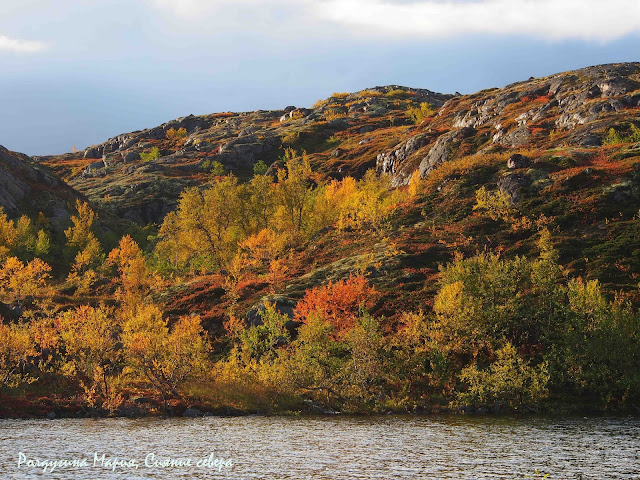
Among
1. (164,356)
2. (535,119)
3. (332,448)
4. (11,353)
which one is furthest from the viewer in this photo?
(535,119)

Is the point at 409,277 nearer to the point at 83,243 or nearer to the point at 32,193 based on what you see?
the point at 83,243

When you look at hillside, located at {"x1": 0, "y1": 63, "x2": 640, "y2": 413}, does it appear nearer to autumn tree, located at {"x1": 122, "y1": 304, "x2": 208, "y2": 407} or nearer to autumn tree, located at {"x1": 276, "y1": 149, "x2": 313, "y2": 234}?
autumn tree, located at {"x1": 122, "y1": 304, "x2": 208, "y2": 407}

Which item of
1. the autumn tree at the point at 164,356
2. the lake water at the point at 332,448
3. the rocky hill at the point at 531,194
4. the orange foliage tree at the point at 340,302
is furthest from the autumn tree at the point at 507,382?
the autumn tree at the point at 164,356

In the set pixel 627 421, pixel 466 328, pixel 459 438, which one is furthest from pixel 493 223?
pixel 459 438

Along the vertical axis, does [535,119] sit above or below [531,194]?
above

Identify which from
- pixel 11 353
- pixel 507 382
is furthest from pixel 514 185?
pixel 11 353

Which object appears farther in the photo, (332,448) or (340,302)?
(340,302)

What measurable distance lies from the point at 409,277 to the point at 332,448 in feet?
141

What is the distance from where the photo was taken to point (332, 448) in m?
32.2

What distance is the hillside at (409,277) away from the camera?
5228cm

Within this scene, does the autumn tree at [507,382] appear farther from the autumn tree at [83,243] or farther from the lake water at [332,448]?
the autumn tree at [83,243]

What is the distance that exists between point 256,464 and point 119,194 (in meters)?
180

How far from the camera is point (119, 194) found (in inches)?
7500

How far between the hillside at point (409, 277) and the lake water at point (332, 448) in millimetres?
8019
